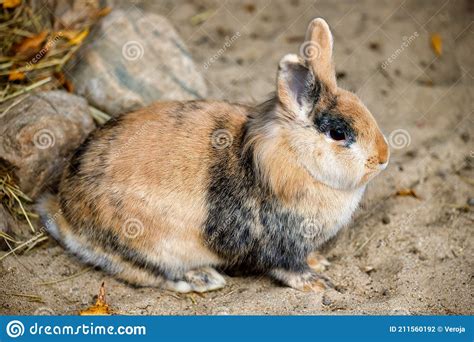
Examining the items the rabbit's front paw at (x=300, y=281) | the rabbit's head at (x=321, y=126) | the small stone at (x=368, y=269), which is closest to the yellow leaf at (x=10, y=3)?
the rabbit's head at (x=321, y=126)

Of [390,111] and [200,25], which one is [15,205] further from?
[390,111]

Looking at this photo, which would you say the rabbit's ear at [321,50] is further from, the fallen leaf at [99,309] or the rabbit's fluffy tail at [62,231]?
the fallen leaf at [99,309]

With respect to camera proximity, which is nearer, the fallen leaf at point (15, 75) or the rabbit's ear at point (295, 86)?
the rabbit's ear at point (295, 86)

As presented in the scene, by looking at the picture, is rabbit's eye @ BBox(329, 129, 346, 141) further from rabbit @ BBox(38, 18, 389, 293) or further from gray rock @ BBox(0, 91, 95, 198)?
gray rock @ BBox(0, 91, 95, 198)

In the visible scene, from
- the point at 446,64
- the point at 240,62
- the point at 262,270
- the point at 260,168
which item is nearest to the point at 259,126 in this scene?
the point at 260,168

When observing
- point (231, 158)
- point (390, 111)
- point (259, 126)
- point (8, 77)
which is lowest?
point (8, 77)

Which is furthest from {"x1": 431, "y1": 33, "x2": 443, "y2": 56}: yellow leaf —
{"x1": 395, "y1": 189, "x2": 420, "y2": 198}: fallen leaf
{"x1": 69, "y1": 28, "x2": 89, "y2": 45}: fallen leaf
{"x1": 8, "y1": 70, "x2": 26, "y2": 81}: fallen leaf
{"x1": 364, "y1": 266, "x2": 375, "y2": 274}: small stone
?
{"x1": 8, "y1": 70, "x2": 26, "y2": 81}: fallen leaf
